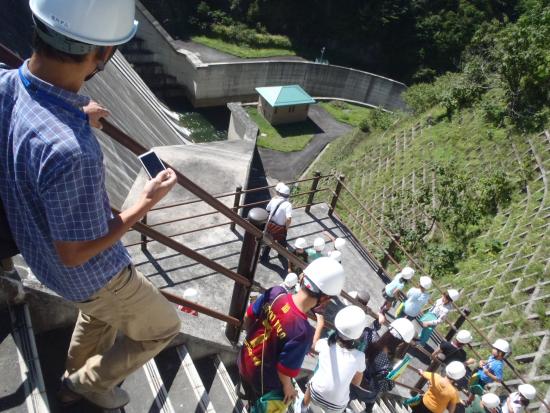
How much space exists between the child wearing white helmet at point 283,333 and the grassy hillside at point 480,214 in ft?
16.0

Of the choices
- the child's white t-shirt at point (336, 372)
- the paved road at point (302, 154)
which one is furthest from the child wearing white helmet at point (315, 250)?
the paved road at point (302, 154)

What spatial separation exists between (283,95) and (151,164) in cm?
2674

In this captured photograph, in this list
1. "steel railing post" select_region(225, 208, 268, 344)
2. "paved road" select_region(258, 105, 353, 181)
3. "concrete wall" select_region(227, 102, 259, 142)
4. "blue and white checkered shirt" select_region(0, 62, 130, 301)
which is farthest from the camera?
"paved road" select_region(258, 105, 353, 181)

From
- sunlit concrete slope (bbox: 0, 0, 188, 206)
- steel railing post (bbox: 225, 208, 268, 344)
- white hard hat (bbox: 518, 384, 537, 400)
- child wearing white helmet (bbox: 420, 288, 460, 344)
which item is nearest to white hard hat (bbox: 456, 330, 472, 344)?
child wearing white helmet (bbox: 420, 288, 460, 344)

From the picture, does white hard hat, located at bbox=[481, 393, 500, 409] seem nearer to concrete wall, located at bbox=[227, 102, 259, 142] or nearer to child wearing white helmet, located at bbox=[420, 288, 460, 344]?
child wearing white helmet, located at bbox=[420, 288, 460, 344]

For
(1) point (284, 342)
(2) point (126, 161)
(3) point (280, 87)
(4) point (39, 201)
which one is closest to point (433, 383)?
(1) point (284, 342)

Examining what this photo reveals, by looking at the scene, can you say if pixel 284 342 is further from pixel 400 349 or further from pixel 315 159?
pixel 315 159

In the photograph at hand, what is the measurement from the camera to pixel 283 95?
28094mm

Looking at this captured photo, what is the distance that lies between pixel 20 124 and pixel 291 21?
118 feet

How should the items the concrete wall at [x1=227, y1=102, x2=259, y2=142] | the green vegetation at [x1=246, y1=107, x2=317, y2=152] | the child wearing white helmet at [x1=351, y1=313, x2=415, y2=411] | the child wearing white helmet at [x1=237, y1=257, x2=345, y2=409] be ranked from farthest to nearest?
the green vegetation at [x1=246, y1=107, x2=317, y2=152]
the concrete wall at [x1=227, y1=102, x2=259, y2=142]
the child wearing white helmet at [x1=351, y1=313, x2=415, y2=411]
the child wearing white helmet at [x1=237, y1=257, x2=345, y2=409]

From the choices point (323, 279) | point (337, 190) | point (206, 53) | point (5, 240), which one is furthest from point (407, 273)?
point (206, 53)

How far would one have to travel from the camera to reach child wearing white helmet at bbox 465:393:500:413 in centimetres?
605

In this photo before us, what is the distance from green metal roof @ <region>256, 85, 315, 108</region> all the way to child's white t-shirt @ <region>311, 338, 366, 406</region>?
2490 cm

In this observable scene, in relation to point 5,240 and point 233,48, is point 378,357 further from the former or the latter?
point 233,48
